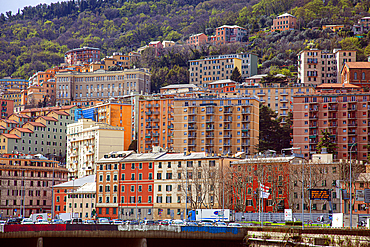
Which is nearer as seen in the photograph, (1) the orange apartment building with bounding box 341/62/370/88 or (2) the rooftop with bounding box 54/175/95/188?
(2) the rooftop with bounding box 54/175/95/188

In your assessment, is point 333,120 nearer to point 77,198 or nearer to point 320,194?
point 77,198

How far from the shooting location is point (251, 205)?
364 feet

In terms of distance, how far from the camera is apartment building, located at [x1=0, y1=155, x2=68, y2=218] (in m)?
134

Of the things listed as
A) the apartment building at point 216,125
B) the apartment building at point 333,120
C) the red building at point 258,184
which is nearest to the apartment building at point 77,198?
the red building at point 258,184

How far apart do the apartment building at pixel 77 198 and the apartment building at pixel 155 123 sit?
37389 mm

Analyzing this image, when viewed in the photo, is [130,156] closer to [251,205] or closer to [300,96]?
[251,205]

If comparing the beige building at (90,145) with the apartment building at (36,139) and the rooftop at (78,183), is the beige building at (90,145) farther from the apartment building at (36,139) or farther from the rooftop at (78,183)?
the apartment building at (36,139)

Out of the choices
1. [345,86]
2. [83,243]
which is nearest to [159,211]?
[83,243]

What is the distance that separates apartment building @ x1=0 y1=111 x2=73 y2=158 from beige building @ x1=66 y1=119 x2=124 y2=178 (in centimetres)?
2054

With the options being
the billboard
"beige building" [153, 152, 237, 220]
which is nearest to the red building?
"beige building" [153, 152, 237, 220]

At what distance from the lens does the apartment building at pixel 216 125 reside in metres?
152

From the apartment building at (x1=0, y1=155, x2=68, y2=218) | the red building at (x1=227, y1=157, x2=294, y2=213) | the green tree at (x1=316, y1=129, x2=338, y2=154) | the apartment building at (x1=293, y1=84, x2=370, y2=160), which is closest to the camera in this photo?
the red building at (x1=227, y1=157, x2=294, y2=213)

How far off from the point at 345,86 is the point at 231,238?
383 ft

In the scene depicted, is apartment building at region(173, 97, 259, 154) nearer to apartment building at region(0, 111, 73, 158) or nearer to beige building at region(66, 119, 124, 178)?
beige building at region(66, 119, 124, 178)
